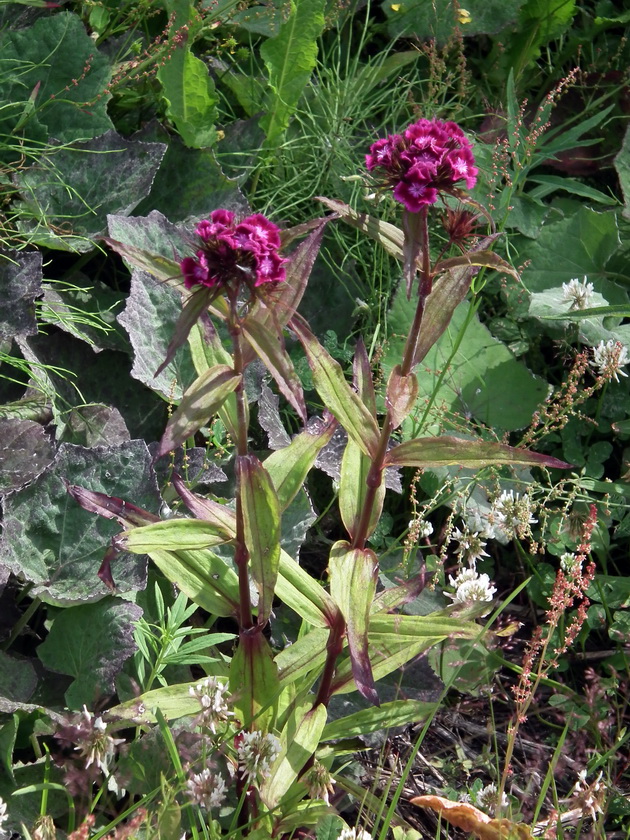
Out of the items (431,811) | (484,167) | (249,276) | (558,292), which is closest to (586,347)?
(558,292)

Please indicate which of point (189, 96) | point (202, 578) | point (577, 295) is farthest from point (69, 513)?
point (577, 295)

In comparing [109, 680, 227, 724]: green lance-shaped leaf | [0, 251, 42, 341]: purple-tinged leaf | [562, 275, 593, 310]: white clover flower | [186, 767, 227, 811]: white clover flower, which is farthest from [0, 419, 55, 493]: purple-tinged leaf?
[562, 275, 593, 310]: white clover flower

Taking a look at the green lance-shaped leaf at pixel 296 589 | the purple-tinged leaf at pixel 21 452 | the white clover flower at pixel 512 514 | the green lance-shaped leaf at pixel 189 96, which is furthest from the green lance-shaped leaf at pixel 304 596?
the green lance-shaped leaf at pixel 189 96

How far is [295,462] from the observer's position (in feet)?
4.79

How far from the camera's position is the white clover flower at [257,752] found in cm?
129

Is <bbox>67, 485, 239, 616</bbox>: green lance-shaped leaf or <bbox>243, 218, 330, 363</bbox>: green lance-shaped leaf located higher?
<bbox>243, 218, 330, 363</bbox>: green lance-shaped leaf

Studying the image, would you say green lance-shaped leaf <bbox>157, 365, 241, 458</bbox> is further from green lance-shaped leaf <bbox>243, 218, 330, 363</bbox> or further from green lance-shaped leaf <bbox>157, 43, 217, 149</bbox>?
green lance-shaped leaf <bbox>157, 43, 217, 149</bbox>

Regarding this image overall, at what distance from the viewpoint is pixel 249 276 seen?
3.66 feet

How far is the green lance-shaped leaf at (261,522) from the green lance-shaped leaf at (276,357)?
5.8 inches

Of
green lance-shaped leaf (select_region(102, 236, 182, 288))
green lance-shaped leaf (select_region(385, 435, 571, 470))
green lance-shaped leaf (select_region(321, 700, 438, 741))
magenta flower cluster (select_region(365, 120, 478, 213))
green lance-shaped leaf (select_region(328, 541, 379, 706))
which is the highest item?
magenta flower cluster (select_region(365, 120, 478, 213))

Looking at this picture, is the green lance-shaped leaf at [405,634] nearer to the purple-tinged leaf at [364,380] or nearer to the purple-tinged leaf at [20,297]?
the purple-tinged leaf at [364,380]

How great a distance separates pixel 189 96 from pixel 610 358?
1.22m

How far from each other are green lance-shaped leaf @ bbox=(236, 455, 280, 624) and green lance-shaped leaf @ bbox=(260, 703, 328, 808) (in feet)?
0.96

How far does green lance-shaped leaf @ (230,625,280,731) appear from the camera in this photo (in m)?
1.41
